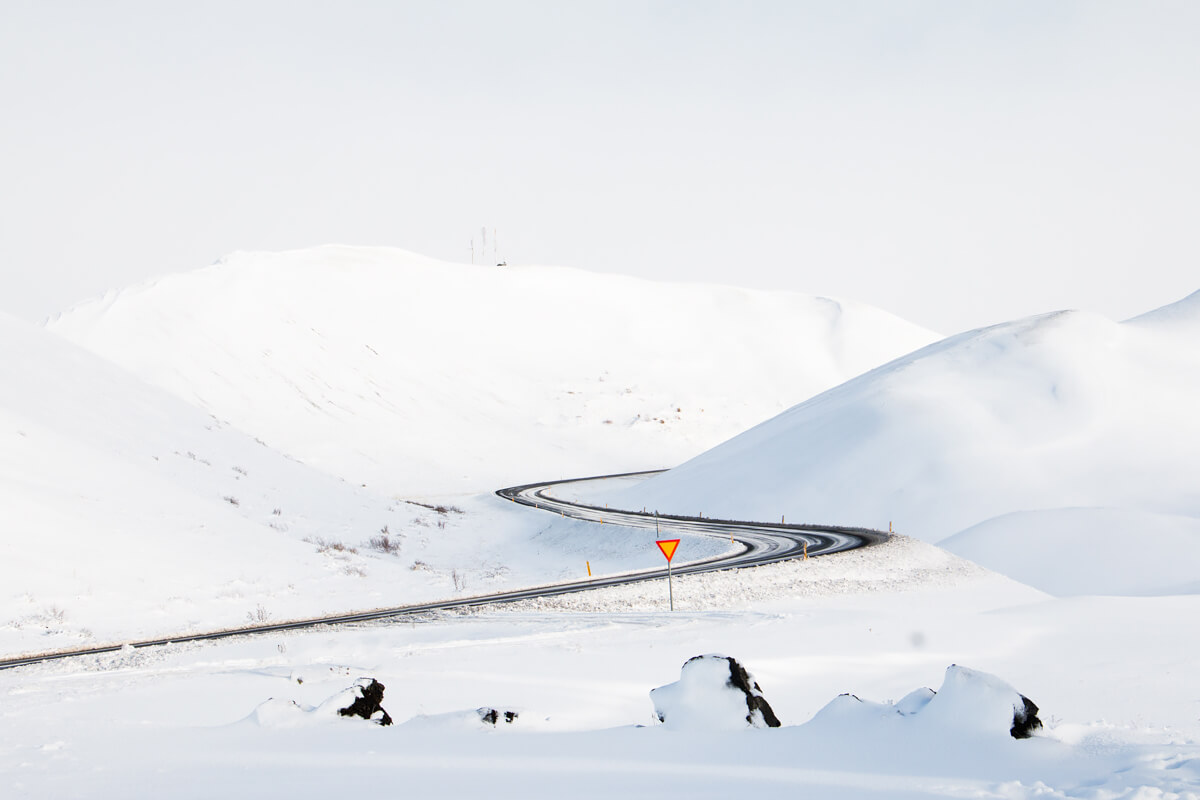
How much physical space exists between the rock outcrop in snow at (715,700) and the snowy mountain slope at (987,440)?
3924 cm

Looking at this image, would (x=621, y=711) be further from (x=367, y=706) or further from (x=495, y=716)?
(x=367, y=706)

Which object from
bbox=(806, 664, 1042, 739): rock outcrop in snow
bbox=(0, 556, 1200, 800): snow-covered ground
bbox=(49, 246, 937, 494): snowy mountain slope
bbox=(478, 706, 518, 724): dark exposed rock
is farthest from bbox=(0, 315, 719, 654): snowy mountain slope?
bbox=(49, 246, 937, 494): snowy mountain slope

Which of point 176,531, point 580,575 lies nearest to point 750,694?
point 176,531

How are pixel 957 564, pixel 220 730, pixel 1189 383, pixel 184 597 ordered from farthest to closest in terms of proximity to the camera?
pixel 1189 383, pixel 957 564, pixel 184 597, pixel 220 730

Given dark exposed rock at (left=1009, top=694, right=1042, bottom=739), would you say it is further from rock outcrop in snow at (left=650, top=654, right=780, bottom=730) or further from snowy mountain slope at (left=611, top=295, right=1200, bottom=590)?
snowy mountain slope at (left=611, top=295, right=1200, bottom=590)

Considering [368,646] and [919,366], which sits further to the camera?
[919,366]

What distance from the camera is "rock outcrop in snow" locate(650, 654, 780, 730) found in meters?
9.51

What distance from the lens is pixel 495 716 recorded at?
1016 centimetres

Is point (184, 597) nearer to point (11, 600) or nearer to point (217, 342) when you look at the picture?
point (11, 600)

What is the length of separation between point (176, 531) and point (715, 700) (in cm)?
2970

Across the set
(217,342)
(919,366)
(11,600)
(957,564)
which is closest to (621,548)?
(957,564)

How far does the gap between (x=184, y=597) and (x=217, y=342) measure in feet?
275

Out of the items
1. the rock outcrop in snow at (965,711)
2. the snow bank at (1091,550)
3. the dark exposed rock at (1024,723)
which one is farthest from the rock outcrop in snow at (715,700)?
the snow bank at (1091,550)

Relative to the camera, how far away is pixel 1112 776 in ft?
23.9
